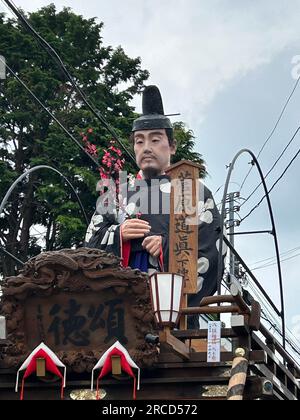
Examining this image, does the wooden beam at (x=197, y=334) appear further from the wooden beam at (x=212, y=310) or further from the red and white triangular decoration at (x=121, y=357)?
the red and white triangular decoration at (x=121, y=357)

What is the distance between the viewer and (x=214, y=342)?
1077 cm

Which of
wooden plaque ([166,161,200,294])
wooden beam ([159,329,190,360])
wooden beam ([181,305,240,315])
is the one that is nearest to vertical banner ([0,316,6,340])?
wooden beam ([159,329,190,360])

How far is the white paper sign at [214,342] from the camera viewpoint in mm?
10664

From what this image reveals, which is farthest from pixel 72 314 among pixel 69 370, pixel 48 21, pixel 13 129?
pixel 48 21

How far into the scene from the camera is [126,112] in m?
28.0

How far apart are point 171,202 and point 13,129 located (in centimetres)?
1546

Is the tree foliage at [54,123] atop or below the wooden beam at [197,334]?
atop

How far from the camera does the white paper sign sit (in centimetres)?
1066

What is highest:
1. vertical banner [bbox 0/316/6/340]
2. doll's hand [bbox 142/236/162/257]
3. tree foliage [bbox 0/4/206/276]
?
tree foliage [bbox 0/4/206/276]

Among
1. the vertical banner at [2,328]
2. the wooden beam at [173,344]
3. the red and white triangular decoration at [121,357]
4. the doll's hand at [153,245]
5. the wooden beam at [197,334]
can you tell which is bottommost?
the red and white triangular decoration at [121,357]

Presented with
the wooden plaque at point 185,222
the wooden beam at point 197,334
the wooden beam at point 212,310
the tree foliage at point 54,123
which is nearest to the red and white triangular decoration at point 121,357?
the wooden beam at point 197,334

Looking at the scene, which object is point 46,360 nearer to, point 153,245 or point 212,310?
point 212,310

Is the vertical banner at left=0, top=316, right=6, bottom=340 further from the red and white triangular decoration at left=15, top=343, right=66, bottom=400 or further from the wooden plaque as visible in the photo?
the wooden plaque

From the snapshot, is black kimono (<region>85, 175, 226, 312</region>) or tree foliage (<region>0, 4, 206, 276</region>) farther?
tree foliage (<region>0, 4, 206, 276</region>)
